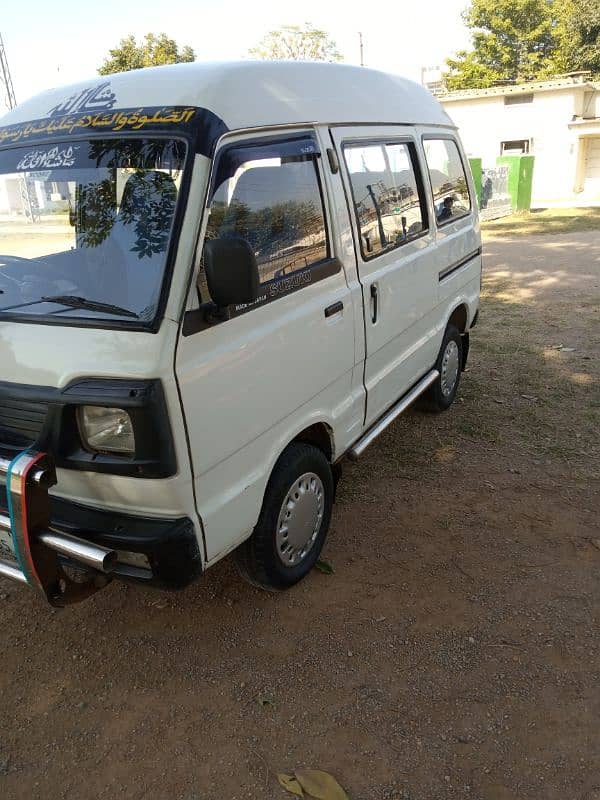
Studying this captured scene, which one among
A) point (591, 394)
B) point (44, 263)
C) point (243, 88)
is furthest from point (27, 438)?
point (591, 394)

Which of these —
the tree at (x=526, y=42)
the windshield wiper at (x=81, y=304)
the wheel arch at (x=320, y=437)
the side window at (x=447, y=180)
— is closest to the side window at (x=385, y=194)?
the side window at (x=447, y=180)

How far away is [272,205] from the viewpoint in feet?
8.96

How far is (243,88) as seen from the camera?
2.57 metres

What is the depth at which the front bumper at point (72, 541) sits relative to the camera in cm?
215

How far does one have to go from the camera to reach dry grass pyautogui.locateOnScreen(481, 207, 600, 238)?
16797mm

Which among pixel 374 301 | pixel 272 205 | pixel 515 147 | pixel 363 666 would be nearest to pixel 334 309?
pixel 374 301

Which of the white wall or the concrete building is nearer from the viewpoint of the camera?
the concrete building

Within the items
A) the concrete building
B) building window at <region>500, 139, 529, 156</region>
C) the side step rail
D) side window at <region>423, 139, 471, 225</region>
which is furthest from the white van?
building window at <region>500, 139, 529, 156</region>

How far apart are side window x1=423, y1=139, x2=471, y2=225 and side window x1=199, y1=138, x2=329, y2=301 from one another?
5.92 ft

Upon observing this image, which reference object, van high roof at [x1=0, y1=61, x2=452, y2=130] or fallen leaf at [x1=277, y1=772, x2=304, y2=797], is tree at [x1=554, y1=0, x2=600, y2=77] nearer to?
van high roof at [x1=0, y1=61, x2=452, y2=130]

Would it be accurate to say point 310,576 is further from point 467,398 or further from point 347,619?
point 467,398

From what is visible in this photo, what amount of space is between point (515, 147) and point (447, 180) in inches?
1010

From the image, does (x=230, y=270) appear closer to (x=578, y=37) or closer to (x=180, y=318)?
(x=180, y=318)

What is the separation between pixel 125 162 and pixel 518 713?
8.67 ft
